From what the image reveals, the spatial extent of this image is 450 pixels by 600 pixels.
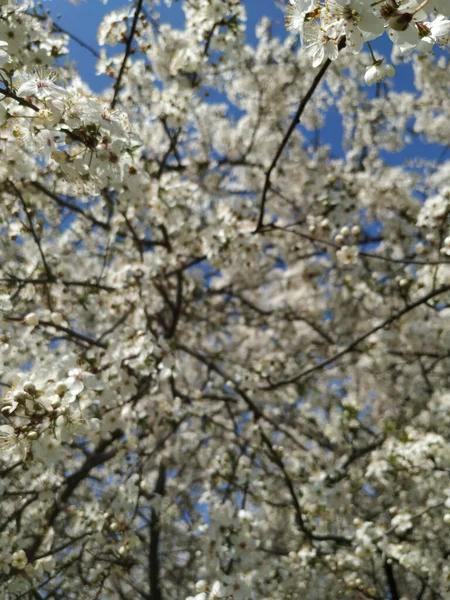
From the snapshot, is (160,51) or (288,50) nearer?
(160,51)

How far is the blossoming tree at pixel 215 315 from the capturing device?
1.87 m

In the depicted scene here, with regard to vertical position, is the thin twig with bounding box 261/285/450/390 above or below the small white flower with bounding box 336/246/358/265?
below

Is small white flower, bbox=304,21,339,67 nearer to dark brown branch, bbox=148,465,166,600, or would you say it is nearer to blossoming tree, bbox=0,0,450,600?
blossoming tree, bbox=0,0,450,600

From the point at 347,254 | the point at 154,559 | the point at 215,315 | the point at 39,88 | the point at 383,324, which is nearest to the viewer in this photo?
the point at 39,88

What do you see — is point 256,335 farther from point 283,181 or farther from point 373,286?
point 373,286

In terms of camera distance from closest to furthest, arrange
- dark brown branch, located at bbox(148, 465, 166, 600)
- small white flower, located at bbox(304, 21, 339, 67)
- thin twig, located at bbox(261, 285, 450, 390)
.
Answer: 1. small white flower, located at bbox(304, 21, 339, 67)
2. thin twig, located at bbox(261, 285, 450, 390)
3. dark brown branch, located at bbox(148, 465, 166, 600)

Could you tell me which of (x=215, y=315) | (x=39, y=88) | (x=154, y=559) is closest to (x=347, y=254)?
(x=39, y=88)

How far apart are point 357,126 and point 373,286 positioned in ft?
13.2

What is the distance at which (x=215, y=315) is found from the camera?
5922 mm

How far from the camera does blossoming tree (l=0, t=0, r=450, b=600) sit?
1867 mm

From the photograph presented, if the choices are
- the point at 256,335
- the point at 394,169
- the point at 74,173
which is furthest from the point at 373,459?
the point at 394,169

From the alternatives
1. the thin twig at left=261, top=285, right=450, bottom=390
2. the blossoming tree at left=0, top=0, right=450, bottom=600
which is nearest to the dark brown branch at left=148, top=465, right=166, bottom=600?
the blossoming tree at left=0, top=0, right=450, bottom=600

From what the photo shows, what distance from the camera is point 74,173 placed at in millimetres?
1872

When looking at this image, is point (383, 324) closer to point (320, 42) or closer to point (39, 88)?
point (320, 42)
